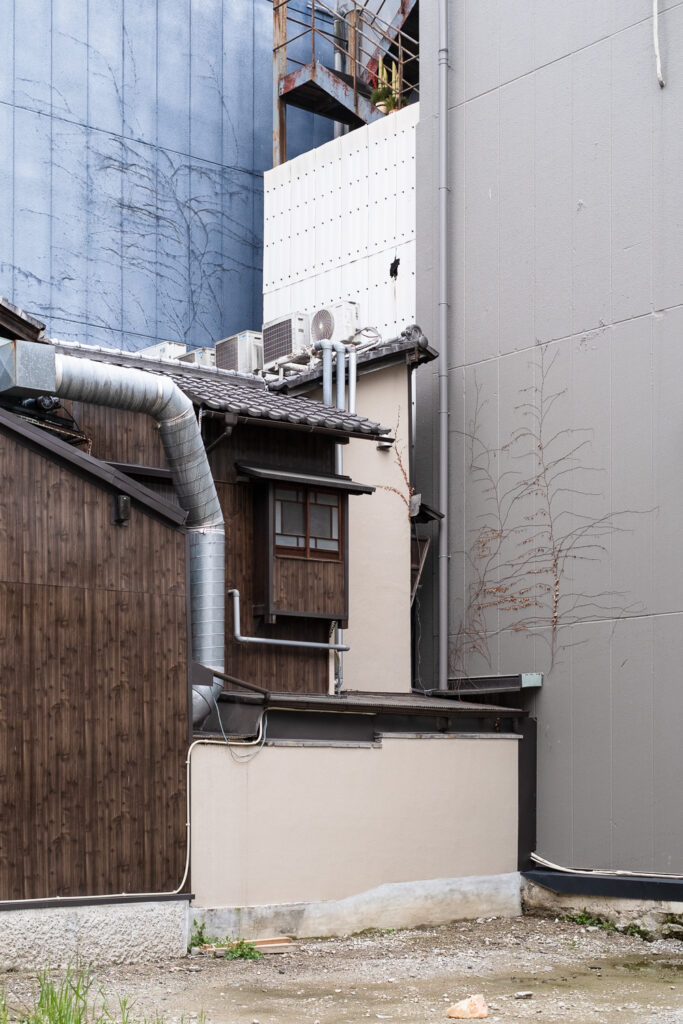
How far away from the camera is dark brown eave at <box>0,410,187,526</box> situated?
1349 cm

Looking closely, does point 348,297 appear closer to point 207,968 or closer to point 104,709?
point 104,709

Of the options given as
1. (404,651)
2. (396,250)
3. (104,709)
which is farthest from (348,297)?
(104,709)

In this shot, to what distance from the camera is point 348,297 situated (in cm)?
2255

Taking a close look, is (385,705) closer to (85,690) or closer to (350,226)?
(85,690)

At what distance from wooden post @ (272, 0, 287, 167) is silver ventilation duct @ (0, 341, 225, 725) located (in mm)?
11490

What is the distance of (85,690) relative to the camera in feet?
44.5

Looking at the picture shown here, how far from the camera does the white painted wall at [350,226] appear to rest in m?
21.4

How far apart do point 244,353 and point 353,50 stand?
7655 millimetres

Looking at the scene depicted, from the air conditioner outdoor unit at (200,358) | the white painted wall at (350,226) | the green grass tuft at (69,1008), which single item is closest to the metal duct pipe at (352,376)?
the white painted wall at (350,226)

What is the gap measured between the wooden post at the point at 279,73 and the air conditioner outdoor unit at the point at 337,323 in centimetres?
621

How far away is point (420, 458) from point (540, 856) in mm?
6030

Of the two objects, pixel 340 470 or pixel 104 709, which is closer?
A: pixel 104 709

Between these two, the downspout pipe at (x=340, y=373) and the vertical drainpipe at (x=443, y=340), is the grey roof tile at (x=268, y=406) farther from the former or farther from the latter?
the vertical drainpipe at (x=443, y=340)

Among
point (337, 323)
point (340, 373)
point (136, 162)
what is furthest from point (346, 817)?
point (136, 162)
